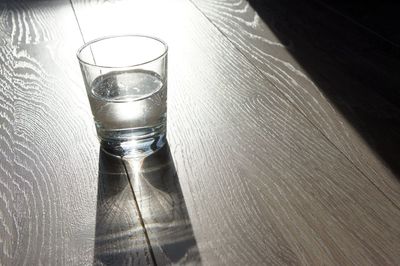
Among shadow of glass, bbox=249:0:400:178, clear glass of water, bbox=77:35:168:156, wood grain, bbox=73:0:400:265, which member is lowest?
shadow of glass, bbox=249:0:400:178

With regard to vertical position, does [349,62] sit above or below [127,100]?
below

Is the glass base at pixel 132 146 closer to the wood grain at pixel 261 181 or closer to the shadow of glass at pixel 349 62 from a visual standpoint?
the wood grain at pixel 261 181

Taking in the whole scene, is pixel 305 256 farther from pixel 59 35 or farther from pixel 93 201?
pixel 59 35

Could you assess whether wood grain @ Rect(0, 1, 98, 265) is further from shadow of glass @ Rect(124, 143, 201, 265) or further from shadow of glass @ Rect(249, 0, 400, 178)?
shadow of glass @ Rect(249, 0, 400, 178)

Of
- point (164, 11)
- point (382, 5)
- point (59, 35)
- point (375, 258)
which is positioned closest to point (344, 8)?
point (382, 5)

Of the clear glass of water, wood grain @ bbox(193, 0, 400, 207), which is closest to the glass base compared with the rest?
the clear glass of water

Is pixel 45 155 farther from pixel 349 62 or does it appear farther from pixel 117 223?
pixel 349 62

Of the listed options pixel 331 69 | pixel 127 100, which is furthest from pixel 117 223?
pixel 331 69
